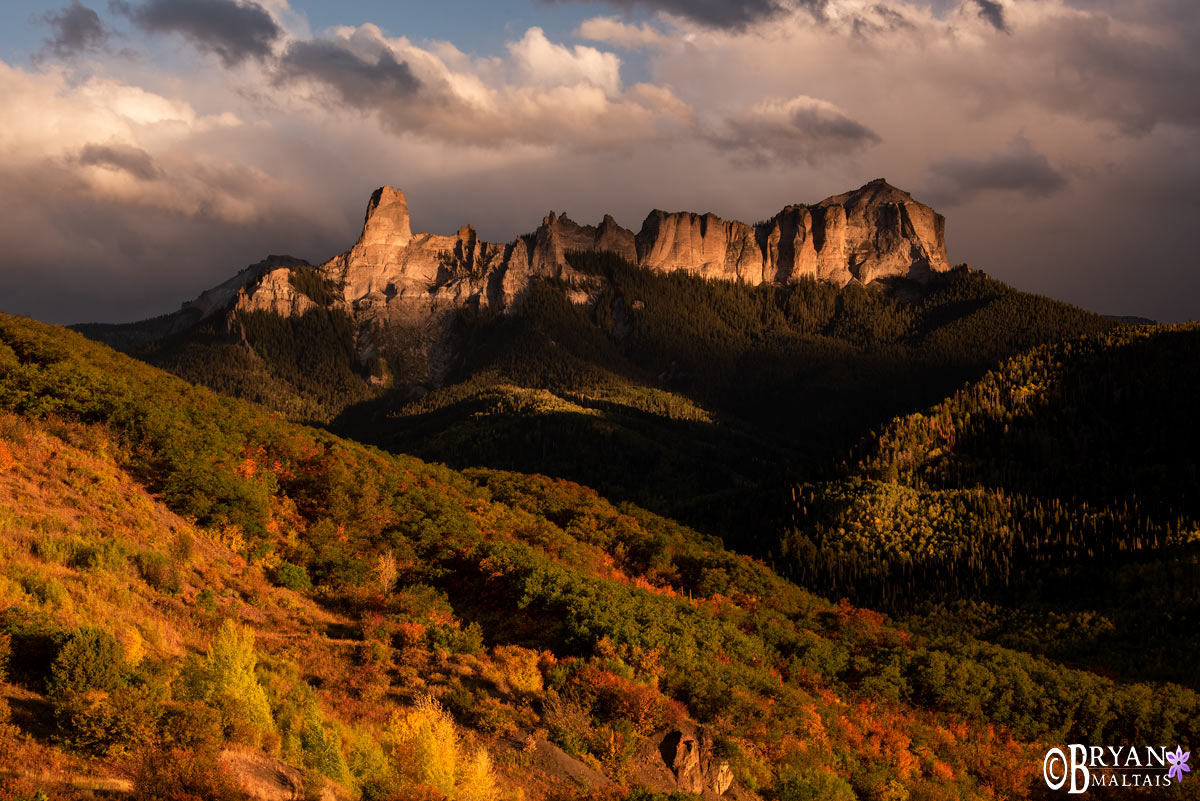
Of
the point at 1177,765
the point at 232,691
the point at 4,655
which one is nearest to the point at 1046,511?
the point at 1177,765

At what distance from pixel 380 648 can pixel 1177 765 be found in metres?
44.6

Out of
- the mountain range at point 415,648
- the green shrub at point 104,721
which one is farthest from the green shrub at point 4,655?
the green shrub at point 104,721

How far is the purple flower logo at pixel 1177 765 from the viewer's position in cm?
4231

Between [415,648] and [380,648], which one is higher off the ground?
[380,648]

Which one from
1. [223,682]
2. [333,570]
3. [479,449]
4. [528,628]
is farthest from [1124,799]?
[479,449]

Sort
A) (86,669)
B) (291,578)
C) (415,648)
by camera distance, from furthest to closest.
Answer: (291,578)
(415,648)
(86,669)

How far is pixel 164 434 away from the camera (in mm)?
39094

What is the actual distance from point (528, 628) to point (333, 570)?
9.16 m

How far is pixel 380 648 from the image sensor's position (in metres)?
25.3

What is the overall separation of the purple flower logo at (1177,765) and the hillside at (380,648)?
340cm

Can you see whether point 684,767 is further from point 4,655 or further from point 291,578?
point 291,578

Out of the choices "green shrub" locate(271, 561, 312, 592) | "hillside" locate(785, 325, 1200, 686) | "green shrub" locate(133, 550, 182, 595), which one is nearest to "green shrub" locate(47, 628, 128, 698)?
"green shrub" locate(133, 550, 182, 595)

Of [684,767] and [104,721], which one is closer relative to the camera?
[104,721]

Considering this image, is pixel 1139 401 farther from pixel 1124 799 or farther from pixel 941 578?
pixel 1124 799
